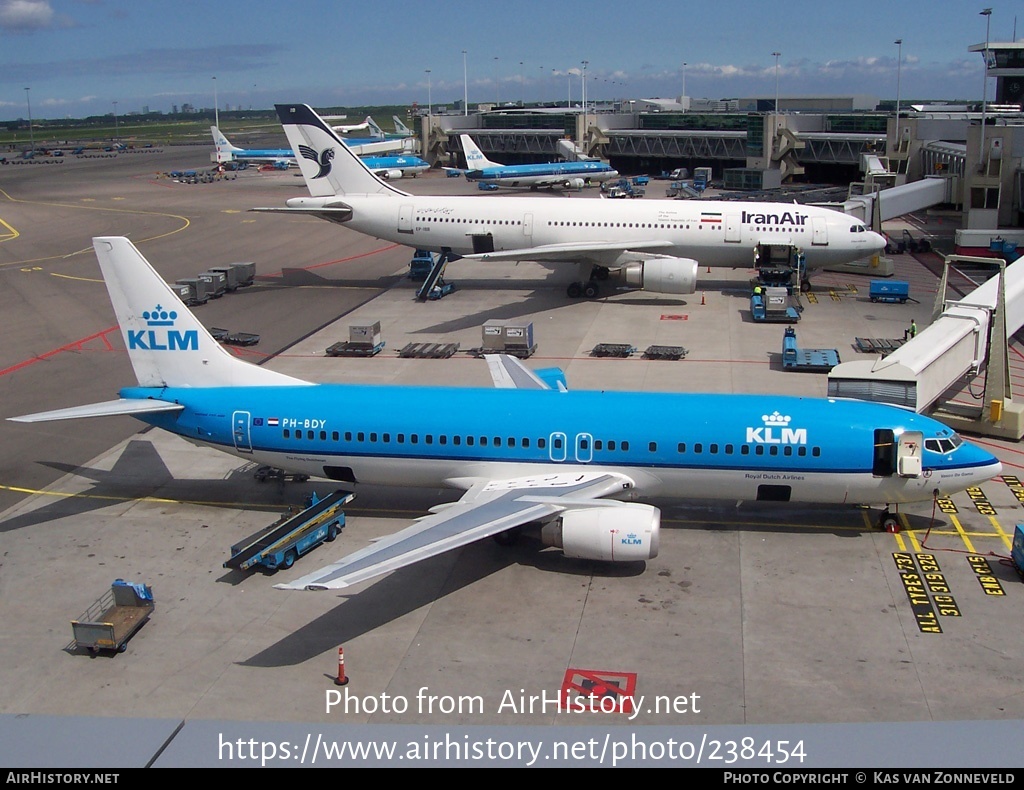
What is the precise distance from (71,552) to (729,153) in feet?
355

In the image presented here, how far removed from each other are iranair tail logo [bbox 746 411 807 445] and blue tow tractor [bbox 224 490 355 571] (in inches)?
439

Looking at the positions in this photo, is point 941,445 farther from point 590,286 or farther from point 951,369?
point 590,286

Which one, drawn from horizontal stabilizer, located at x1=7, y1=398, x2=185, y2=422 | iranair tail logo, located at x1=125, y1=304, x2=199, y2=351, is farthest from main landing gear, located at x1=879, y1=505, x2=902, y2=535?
iranair tail logo, located at x1=125, y1=304, x2=199, y2=351

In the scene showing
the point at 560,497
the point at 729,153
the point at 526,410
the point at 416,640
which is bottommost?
the point at 416,640

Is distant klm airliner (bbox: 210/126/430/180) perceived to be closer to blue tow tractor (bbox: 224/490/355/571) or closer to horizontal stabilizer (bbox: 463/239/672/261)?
horizontal stabilizer (bbox: 463/239/672/261)

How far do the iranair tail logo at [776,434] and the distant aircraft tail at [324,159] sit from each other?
124ft

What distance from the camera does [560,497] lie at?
24125mm

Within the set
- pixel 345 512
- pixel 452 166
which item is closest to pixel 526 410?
pixel 345 512

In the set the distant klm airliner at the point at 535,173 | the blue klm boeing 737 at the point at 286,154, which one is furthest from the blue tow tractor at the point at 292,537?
the blue klm boeing 737 at the point at 286,154

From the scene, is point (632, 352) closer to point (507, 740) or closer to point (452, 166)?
point (507, 740)

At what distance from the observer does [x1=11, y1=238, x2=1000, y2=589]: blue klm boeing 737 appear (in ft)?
81.0

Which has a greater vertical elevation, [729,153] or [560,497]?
[729,153]

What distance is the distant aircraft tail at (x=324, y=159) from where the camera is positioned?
5791 centimetres

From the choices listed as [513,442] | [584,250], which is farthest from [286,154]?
[513,442]
